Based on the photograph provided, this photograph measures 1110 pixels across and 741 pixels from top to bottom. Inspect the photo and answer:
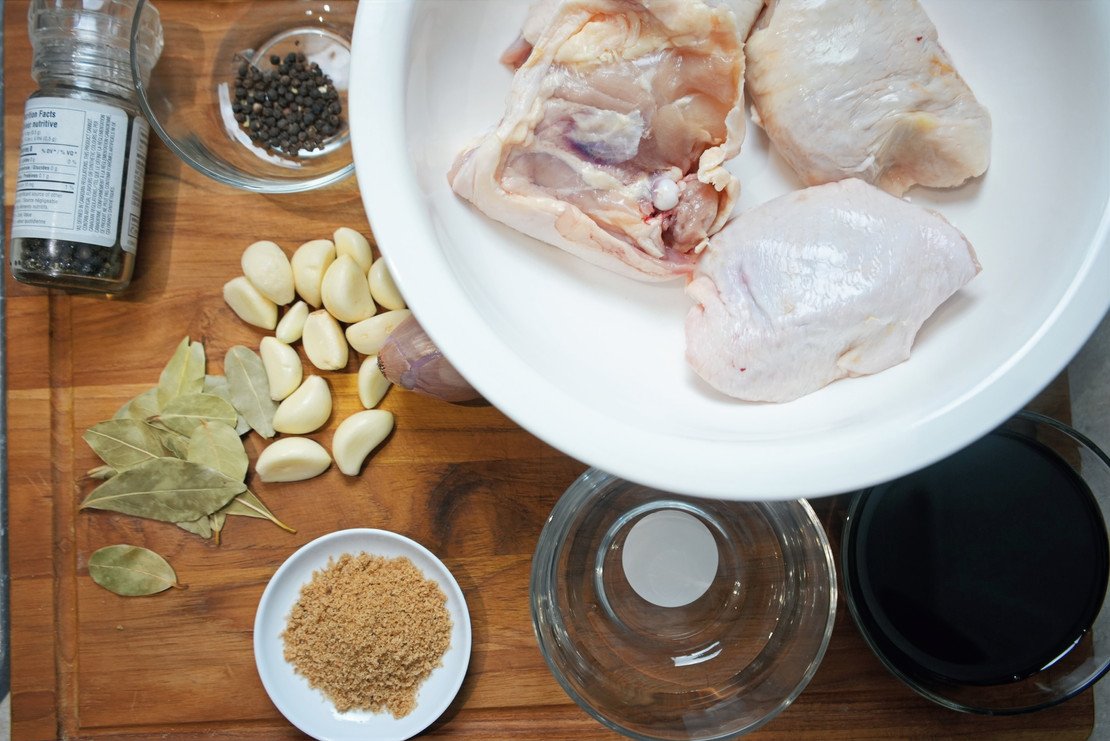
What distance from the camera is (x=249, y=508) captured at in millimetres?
1349

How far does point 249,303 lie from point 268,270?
0.06 metres

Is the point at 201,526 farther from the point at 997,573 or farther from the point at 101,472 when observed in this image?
the point at 997,573

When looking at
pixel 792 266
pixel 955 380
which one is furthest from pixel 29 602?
pixel 955 380

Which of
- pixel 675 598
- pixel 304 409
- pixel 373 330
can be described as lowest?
pixel 675 598

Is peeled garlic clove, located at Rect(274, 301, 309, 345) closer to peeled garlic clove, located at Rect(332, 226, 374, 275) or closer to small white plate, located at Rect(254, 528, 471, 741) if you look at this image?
peeled garlic clove, located at Rect(332, 226, 374, 275)

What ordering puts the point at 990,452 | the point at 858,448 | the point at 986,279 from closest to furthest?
the point at 858,448
the point at 986,279
the point at 990,452

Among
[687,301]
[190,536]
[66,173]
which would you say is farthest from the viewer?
[190,536]

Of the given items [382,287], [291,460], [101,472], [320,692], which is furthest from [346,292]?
[320,692]

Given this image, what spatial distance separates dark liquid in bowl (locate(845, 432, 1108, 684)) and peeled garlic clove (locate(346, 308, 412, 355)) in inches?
29.7

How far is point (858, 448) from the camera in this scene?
94cm

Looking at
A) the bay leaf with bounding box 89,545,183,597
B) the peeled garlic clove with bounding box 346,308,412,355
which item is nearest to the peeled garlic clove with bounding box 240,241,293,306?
the peeled garlic clove with bounding box 346,308,412,355

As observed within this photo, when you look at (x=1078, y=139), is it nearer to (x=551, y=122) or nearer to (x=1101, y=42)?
(x=1101, y=42)

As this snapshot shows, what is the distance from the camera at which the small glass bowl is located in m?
1.36

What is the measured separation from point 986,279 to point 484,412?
0.72 metres
